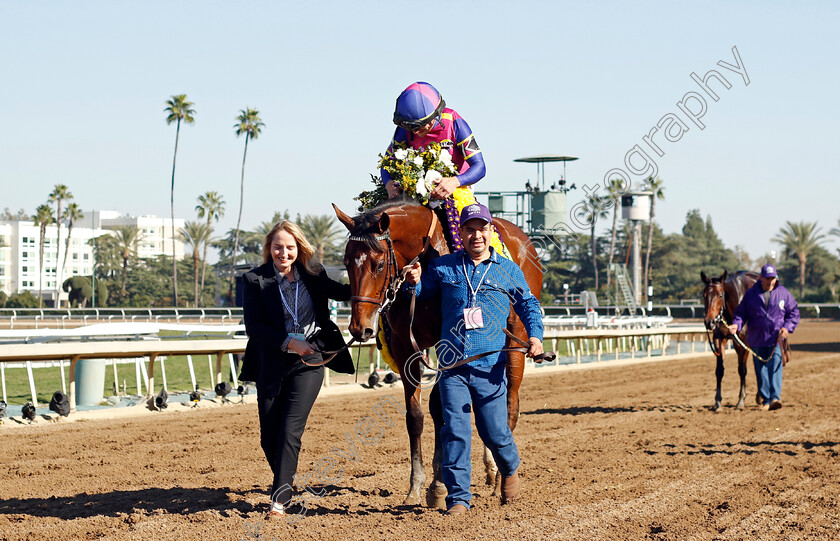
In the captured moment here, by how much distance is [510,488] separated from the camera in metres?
5.41

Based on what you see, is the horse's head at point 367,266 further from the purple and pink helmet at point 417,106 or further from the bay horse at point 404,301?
the purple and pink helmet at point 417,106

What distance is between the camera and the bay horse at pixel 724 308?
12.0 m

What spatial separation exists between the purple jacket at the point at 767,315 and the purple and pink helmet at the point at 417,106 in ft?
22.2

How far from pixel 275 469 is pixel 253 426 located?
4621 mm

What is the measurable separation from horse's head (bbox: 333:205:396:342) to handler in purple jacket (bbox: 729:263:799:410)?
23.8ft

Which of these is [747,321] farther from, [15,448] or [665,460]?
[15,448]

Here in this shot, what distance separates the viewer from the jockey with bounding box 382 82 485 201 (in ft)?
19.9

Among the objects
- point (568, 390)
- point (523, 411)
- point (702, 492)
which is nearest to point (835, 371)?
point (568, 390)

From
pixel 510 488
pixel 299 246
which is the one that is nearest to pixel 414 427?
pixel 510 488

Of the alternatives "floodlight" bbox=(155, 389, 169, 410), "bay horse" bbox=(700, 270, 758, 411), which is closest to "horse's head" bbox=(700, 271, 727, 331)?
"bay horse" bbox=(700, 270, 758, 411)

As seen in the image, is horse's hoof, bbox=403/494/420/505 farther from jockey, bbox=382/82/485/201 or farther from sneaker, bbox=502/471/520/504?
jockey, bbox=382/82/485/201

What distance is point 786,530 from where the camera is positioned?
500cm

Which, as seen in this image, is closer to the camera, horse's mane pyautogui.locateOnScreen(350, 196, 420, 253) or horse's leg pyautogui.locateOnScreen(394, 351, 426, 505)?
horse's mane pyautogui.locateOnScreen(350, 196, 420, 253)

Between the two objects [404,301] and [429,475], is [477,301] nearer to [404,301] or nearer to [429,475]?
[404,301]
